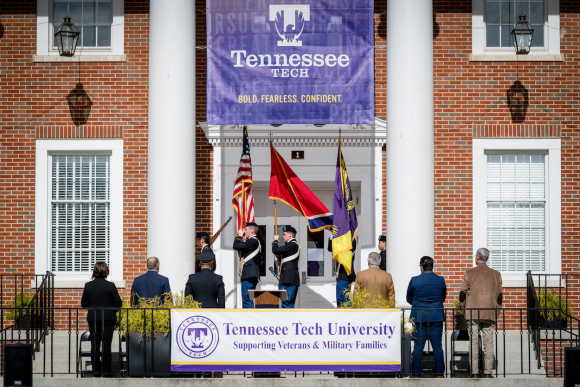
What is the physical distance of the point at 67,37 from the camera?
11.2m

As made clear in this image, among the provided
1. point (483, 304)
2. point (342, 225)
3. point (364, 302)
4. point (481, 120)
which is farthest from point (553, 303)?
point (364, 302)

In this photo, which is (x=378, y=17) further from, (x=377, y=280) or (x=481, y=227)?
(x=377, y=280)

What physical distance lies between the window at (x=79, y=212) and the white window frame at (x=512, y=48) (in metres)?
7.09

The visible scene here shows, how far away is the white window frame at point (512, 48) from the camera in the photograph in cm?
1198

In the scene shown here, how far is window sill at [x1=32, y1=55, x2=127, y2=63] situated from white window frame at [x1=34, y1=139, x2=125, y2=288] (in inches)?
57.2

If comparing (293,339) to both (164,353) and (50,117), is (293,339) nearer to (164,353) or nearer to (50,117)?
(164,353)

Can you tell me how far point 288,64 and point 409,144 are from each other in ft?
7.68

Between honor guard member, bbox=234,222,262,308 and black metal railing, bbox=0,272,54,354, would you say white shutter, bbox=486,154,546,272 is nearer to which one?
honor guard member, bbox=234,222,262,308

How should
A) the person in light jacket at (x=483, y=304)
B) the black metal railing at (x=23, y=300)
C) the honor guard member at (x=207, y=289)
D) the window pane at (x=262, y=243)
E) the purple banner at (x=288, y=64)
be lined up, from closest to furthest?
1. the person in light jacket at (x=483, y=304)
2. the honor guard member at (x=207, y=289)
3. the purple banner at (x=288, y=64)
4. the black metal railing at (x=23, y=300)
5. the window pane at (x=262, y=243)

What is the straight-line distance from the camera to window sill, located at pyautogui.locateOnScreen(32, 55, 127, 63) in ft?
39.3

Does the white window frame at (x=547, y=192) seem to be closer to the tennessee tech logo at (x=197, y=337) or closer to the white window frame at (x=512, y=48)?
the white window frame at (x=512, y=48)

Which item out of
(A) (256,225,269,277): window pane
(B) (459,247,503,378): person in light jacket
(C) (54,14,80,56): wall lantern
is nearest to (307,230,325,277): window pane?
(A) (256,225,269,277): window pane

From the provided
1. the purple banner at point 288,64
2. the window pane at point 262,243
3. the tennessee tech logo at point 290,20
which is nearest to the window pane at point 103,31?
the purple banner at point 288,64

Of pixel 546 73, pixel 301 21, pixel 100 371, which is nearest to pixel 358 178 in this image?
pixel 301 21
